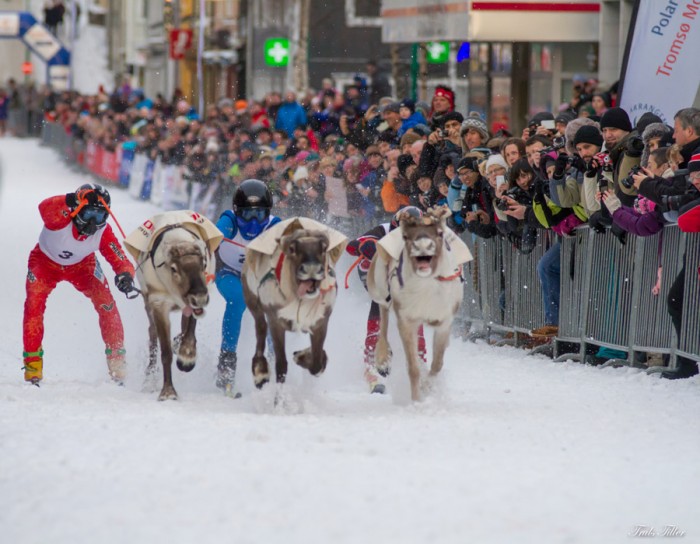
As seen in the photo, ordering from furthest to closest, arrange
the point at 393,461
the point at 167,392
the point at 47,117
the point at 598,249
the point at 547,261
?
1. the point at 47,117
2. the point at 547,261
3. the point at 598,249
4. the point at 167,392
5. the point at 393,461

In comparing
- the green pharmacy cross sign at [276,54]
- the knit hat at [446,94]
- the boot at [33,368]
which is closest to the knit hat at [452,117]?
the knit hat at [446,94]

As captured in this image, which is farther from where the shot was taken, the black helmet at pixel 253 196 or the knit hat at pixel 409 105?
the knit hat at pixel 409 105

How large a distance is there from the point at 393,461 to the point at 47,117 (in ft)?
132

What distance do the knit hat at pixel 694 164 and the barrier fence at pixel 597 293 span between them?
496 mm

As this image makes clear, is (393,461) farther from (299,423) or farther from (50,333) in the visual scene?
(50,333)

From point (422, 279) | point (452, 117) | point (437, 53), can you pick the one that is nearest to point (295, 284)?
point (422, 279)

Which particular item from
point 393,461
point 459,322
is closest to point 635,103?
point 459,322

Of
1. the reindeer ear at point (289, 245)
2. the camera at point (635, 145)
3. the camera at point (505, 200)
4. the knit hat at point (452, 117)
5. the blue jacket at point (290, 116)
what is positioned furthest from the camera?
the blue jacket at point (290, 116)

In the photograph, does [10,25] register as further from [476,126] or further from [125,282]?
[125,282]

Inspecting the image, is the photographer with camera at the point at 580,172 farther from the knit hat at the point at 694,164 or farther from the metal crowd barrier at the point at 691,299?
the knit hat at the point at 694,164

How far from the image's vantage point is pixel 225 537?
5.44 metres

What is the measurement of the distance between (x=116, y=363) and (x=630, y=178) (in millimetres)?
3872

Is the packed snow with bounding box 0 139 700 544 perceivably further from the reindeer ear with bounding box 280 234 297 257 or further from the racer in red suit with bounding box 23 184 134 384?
the reindeer ear with bounding box 280 234 297 257

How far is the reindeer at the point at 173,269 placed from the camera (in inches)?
352
